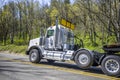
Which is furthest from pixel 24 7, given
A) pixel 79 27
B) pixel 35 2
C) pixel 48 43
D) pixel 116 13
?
pixel 48 43

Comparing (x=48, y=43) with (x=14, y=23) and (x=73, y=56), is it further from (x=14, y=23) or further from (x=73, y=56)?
(x=14, y=23)

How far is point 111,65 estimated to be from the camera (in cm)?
1177

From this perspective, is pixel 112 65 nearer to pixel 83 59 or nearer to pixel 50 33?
pixel 83 59

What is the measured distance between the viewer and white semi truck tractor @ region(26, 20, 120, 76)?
1219 cm

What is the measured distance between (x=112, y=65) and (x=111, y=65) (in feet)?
0.19

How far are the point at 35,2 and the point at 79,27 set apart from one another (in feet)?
66.0

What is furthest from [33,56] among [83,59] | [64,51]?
[83,59]

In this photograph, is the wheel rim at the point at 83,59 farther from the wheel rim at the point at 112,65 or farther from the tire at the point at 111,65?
the wheel rim at the point at 112,65

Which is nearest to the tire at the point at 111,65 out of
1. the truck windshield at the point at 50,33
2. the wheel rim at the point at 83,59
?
the wheel rim at the point at 83,59

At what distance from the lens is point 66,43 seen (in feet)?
53.6

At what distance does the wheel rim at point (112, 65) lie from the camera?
11.5m

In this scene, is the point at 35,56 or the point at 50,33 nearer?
the point at 35,56

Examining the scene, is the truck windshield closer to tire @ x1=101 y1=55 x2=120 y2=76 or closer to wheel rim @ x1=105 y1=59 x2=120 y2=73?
tire @ x1=101 y1=55 x2=120 y2=76

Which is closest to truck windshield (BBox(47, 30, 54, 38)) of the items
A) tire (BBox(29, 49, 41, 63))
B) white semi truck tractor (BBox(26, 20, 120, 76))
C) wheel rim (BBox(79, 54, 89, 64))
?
white semi truck tractor (BBox(26, 20, 120, 76))
